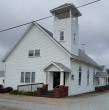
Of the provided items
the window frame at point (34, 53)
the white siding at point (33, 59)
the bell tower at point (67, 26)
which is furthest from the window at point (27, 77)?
the bell tower at point (67, 26)

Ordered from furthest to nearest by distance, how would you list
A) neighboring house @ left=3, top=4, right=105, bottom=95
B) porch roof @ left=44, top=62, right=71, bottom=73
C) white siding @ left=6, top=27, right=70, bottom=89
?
white siding @ left=6, top=27, right=70, bottom=89 < neighboring house @ left=3, top=4, right=105, bottom=95 < porch roof @ left=44, top=62, right=71, bottom=73

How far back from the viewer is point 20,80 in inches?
1155

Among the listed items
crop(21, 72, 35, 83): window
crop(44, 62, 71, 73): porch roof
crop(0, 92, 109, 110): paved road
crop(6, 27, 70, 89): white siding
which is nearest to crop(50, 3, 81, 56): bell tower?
crop(6, 27, 70, 89): white siding

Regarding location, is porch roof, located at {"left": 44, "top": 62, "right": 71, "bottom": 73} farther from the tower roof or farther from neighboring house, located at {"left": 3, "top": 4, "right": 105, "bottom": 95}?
the tower roof

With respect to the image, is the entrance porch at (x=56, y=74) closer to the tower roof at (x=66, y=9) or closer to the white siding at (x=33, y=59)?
the white siding at (x=33, y=59)

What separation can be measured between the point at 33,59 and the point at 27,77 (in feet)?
7.77

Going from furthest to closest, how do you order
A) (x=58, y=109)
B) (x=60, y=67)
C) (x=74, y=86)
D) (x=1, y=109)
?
(x=74, y=86)
(x=60, y=67)
(x=58, y=109)
(x=1, y=109)

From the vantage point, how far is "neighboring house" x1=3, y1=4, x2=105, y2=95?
26062 mm

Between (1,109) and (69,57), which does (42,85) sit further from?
(1,109)

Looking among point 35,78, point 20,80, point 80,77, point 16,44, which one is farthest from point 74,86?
point 16,44

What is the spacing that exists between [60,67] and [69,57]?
1.81m

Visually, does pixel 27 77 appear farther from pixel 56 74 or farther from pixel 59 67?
pixel 59 67

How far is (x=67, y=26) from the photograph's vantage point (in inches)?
1085

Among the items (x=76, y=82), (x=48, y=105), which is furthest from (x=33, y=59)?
(x=48, y=105)
